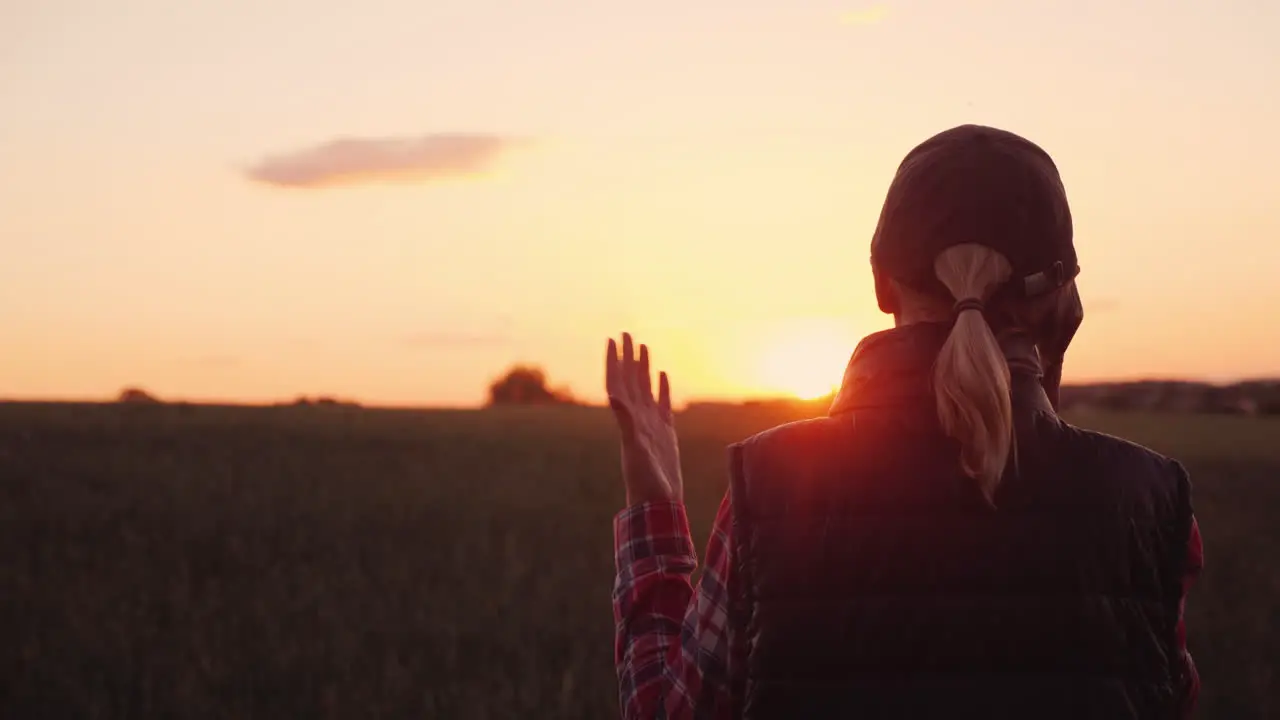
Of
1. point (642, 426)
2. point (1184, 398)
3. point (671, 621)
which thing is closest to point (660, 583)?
point (671, 621)

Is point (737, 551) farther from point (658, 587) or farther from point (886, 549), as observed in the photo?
point (658, 587)

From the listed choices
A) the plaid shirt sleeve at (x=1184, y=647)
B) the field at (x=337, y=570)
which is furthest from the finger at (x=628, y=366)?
the field at (x=337, y=570)

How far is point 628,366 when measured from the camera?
2.60 metres

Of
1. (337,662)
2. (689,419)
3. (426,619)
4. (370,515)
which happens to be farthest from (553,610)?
(689,419)

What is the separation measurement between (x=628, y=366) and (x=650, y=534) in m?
0.33

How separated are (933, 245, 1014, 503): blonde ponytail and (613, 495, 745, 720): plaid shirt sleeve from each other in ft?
1.21

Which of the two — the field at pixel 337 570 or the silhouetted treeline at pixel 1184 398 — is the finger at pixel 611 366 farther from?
the silhouetted treeline at pixel 1184 398

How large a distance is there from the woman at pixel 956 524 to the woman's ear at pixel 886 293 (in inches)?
1.3

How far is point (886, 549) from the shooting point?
2.01 metres

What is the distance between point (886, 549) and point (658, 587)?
0.54 meters

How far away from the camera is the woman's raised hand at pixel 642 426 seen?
2.50 m

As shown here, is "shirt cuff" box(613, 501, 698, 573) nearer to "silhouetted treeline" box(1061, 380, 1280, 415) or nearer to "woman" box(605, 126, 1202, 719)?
"woman" box(605, 126, 1202, 719)

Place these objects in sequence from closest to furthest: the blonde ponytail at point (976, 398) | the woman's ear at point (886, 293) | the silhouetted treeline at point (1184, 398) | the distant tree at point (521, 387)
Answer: the blonde ponytail at point (976, 398) < the woman's ear at point (886, 293) < the silhouetted treeline at point (1184, 398) < the distant tree at point (521, 387)

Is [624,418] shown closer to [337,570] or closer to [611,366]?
[611,366]
